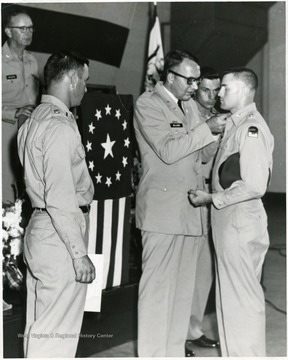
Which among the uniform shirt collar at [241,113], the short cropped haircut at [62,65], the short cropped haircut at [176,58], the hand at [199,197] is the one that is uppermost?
the short cropped haircut at [176,58]

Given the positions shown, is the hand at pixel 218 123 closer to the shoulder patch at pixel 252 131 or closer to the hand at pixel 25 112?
the shoulder patch at pixel 252 131

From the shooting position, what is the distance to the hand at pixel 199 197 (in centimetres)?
290

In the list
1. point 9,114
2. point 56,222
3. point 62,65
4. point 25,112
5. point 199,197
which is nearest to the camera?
point 56,222

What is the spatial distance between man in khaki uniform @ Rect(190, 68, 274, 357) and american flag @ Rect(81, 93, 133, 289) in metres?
0.87

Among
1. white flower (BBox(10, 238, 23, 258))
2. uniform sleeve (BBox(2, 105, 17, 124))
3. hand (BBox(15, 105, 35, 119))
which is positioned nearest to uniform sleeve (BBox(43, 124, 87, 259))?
white flower (BBox(10, 238, 23, 258))

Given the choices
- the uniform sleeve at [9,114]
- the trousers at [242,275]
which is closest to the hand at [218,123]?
the trousers at [242,275]

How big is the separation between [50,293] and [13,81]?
239 cm

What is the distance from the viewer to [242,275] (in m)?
2.77

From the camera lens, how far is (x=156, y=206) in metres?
3.06

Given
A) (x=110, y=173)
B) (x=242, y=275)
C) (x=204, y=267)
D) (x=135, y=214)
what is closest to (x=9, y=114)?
(x=110, y=173)

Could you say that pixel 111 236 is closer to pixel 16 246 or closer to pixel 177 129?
pixel 16 246

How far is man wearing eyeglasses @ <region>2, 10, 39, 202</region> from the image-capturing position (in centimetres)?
418

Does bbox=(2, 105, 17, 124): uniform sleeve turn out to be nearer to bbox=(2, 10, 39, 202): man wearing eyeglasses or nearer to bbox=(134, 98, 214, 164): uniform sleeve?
bbox=(2, 10, 39, 202): man wearing eyeglasses

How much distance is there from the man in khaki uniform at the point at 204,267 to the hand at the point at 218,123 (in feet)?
2.40
